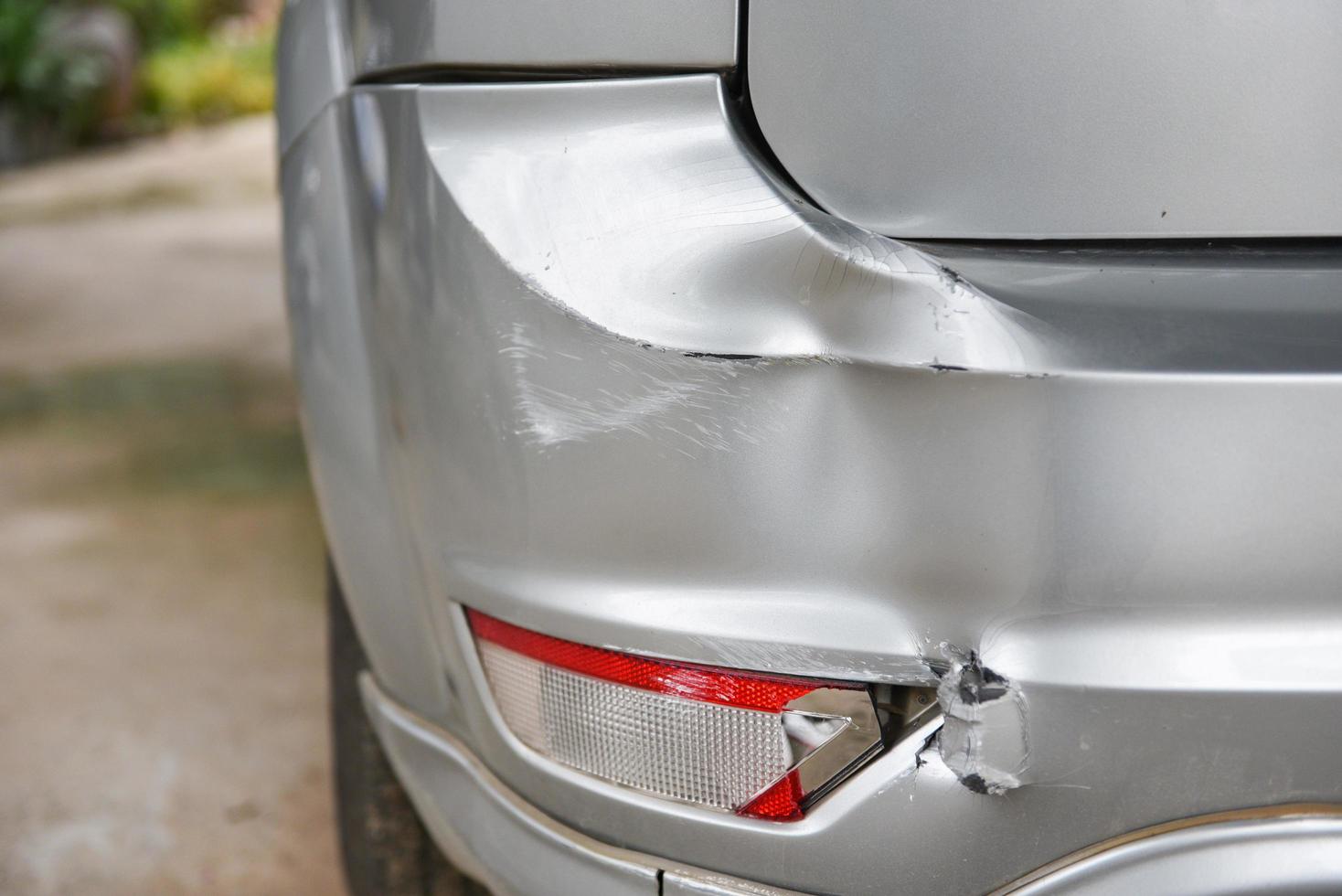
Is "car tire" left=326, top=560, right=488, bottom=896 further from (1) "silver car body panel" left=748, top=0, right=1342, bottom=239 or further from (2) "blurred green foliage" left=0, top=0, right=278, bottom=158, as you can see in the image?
(2) "blurred green foliage" left=0, top=0, right=278, bottom=158

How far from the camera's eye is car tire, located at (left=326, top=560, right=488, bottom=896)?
4.85 ft

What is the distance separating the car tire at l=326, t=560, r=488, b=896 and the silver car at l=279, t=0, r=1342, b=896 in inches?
20.6

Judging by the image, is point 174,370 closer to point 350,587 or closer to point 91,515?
point 91,515

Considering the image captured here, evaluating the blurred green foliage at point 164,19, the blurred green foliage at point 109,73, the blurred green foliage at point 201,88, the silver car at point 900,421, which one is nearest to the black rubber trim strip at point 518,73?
the silver car at point 900,421

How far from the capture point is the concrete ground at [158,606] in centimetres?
191

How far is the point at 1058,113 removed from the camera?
0.85 m

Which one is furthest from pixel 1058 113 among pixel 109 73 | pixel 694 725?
pixel 109 73

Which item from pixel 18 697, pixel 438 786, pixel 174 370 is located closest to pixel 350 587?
pixel 438 786

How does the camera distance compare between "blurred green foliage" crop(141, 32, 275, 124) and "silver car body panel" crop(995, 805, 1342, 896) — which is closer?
"silver car body panel" crop(995, 805, 1342, 896)

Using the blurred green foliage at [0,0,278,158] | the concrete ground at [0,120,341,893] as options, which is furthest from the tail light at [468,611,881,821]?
the blurred green foliage at [0,0,278,158]

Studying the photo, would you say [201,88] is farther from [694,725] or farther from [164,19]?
[694,725]

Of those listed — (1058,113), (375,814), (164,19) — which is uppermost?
(164,19)

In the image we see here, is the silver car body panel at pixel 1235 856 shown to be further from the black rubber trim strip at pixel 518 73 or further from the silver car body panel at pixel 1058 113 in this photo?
the black rubber trim strip at pixel 518 73

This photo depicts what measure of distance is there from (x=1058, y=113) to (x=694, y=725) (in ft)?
1.73
